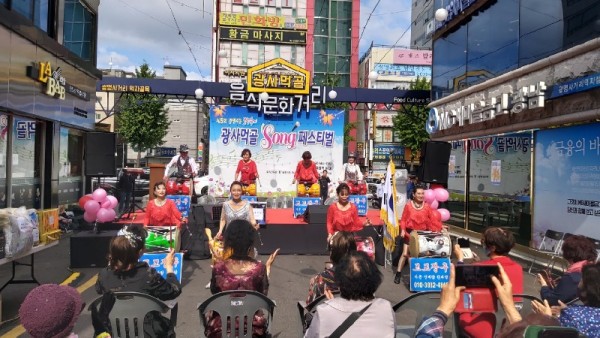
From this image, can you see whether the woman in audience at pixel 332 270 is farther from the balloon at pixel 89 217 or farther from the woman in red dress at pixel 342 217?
the balloon at pixel 89 217

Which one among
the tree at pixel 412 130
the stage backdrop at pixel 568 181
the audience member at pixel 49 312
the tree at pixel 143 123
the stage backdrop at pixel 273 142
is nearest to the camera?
the audience member at pixel 49 312

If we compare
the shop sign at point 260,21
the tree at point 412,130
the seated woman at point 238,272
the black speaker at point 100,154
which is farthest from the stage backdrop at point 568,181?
the shop sign at point 260,21

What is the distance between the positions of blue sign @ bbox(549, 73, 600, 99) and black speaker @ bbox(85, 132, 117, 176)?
902cm

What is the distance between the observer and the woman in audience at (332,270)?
11.7 ft

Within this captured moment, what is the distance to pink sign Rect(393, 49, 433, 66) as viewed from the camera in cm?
6125

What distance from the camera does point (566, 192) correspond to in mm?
8758

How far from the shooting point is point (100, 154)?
35.1ft

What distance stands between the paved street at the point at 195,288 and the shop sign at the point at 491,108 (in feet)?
11.4

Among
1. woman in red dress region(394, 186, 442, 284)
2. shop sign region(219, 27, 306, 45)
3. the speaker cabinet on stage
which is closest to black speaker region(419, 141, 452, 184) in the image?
woman in red dress region(394, 186, 442, 284)

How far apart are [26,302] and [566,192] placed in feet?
29.4

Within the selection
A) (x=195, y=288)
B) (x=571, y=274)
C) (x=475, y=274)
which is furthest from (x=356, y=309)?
(x=195, y=288)

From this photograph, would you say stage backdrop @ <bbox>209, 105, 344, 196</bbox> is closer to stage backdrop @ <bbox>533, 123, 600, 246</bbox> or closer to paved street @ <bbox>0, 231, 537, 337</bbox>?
paved street @ <bbox>0, 231, 537, 337</bbox>

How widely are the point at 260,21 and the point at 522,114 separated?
4317 centimetres

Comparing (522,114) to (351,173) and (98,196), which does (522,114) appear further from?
(98,196)
